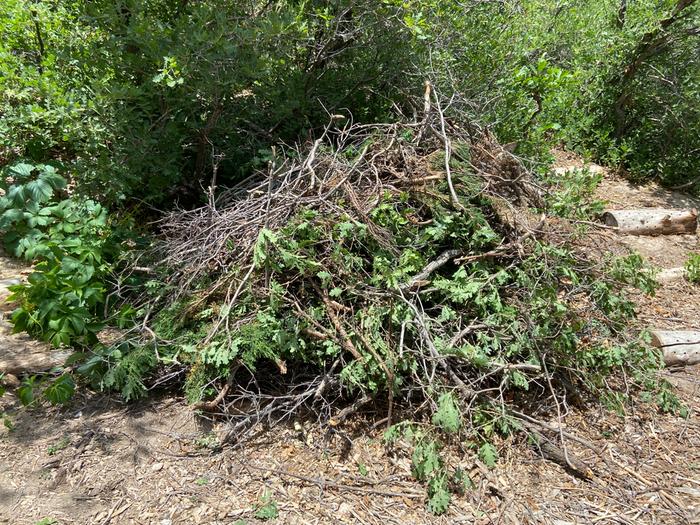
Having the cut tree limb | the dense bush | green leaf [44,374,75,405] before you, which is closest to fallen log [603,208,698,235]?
the cut tree limb

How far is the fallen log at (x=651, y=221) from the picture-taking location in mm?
5270

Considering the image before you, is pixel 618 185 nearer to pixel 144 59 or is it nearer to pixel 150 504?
pixel 144 59

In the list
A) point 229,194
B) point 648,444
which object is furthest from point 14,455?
point 648,444

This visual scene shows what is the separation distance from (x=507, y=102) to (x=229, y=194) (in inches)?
112

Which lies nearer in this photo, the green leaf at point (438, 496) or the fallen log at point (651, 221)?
the green leaf at point (438, 496)

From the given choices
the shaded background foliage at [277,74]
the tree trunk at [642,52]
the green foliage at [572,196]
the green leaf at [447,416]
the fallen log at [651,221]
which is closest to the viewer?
the green leaf at [447,416]

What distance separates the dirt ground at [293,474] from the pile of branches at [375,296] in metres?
0.20

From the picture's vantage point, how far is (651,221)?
17.4 ft

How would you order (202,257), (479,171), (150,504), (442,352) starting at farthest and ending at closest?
(479,171) → (202,257) → (442,352) → (150,504)

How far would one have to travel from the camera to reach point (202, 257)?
3436 mm

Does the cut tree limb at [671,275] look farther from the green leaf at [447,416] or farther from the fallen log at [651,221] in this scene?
the green leaf at [447,416]

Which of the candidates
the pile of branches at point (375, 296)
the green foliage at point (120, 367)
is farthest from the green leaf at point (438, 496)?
the green foliage at point (120, 367)

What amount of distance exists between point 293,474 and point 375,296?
1.11m

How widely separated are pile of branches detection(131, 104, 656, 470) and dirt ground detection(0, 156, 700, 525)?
0.66ft
